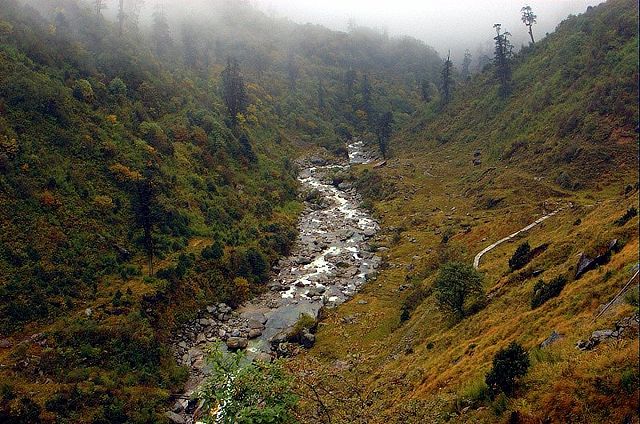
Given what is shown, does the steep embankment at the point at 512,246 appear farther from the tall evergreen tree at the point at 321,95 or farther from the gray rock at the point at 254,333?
the tall evergreen tree at the point at 321,95

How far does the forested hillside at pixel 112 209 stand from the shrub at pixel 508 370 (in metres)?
25.8

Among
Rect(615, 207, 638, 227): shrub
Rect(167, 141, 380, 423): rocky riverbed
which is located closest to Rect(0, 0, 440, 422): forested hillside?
Rect(167, 141, 380, 423): rocky riverbed

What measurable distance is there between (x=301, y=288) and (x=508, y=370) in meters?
38.4

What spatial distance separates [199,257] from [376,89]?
136 m

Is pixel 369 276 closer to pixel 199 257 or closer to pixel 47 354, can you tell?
pixel 199 257

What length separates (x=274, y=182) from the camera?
8481 centimetres

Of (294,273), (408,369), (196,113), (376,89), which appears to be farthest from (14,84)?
(376,89)

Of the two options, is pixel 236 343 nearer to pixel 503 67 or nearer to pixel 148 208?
pixel 148 208

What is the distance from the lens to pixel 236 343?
4222 centimetres

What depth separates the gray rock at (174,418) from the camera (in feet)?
107

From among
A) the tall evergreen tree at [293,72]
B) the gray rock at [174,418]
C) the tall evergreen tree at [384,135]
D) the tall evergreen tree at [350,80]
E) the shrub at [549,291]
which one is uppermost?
the tall evergreen tree at [293,72]

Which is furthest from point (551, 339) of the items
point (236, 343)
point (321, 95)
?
point (321, 95)

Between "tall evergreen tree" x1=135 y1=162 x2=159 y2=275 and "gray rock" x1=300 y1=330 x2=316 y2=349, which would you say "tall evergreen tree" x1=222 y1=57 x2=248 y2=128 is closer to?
"tall evergreen tree" x1=135 y1=162 x2=159 y2=275

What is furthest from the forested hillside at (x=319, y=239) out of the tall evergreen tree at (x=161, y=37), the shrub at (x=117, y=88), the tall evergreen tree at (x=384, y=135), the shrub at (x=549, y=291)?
the tall evergreen tree at (x=161, y=37)
